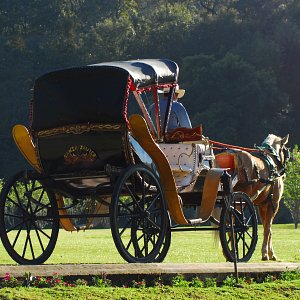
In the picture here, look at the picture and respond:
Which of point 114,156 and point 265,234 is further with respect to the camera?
point 265,234

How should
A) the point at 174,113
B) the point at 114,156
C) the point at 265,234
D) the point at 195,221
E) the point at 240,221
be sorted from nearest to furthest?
the point at 114,156, the point at 195,221, the point at 174,113, the point at 240,221, the point at 265,234

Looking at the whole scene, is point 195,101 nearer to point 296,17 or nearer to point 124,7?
point 296,17

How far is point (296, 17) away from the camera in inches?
3103

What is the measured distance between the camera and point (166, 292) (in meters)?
10.8

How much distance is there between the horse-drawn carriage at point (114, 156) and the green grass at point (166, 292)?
155 cm

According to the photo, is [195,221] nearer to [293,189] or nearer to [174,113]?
[174,113]

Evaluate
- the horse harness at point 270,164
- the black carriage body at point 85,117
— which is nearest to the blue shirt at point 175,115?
the black carriage body at point 85,117

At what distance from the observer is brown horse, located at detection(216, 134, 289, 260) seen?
17656 millimetres

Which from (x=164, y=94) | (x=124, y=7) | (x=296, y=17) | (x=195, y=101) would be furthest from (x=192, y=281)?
(x=124, y=7)

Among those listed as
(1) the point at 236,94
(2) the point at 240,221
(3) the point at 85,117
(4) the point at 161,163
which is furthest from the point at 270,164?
(1) the point at 236,94

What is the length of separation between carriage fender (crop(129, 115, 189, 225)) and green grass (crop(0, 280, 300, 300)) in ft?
7.36

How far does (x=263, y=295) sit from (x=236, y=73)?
60.4 m

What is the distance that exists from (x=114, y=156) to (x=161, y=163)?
0.66 m

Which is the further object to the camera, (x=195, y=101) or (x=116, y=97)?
(x=195, y=101)
